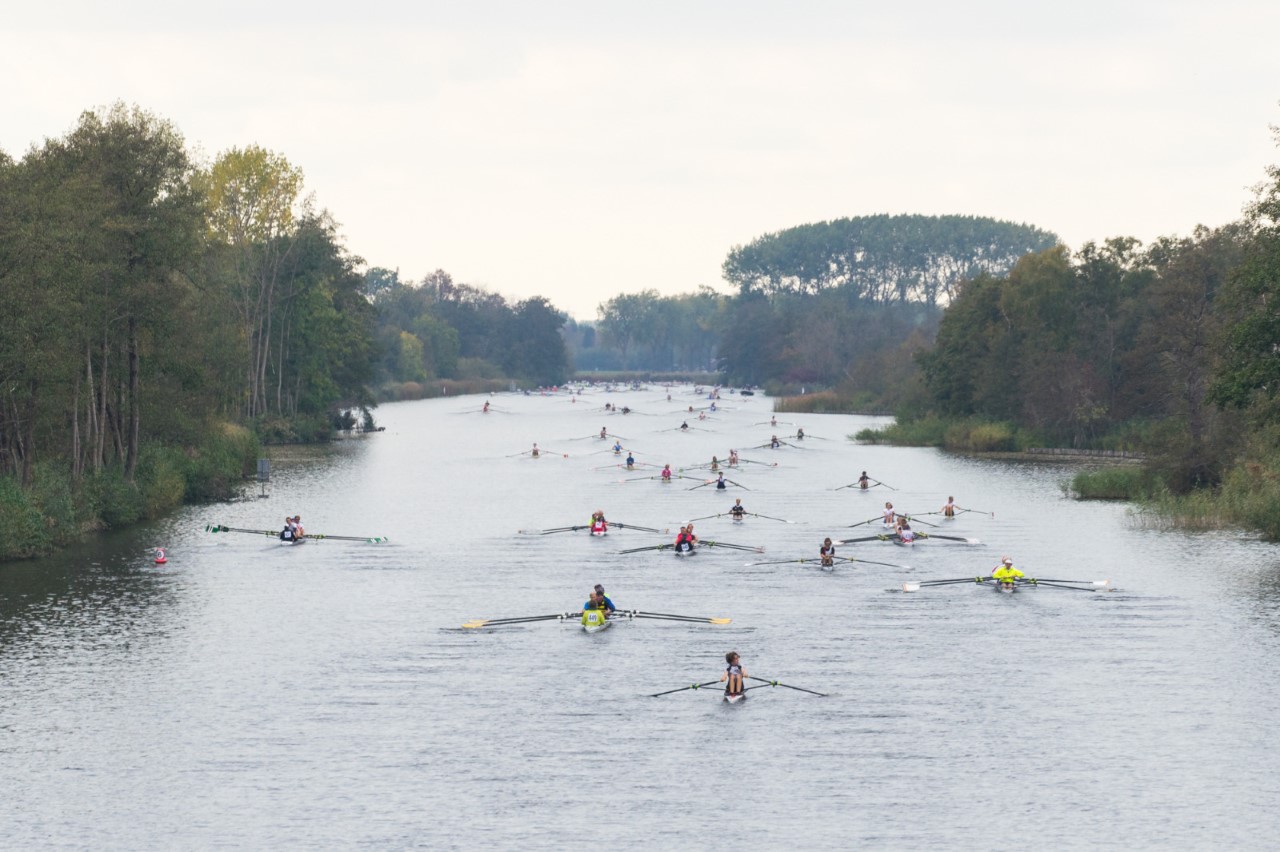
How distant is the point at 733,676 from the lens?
39.7 metres

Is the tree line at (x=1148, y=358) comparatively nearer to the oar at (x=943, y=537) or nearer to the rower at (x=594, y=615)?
the oar at (x=943, y=537)

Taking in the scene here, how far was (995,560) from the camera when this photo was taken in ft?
214

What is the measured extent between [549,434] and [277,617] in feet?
369

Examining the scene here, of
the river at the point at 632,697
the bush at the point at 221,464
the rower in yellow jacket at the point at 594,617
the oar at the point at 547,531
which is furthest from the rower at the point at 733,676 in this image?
the bush at the point at 221,464

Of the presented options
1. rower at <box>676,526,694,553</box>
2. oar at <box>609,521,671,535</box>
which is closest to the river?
oar at <box>609,521,671,535</box>

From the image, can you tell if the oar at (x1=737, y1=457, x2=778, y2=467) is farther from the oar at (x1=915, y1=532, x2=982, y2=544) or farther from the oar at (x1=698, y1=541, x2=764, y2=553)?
the oar at (x1=698, y1=541, x2=764, y2=553)

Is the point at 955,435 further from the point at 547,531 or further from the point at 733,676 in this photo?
A: the point at 733,676

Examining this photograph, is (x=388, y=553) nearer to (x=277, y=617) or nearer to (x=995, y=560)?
(x=277, y=617)

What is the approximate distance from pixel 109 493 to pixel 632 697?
43.4 metres

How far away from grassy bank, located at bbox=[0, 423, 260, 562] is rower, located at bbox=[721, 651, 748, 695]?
36467mm

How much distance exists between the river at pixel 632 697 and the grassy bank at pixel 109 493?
1989 millimetres

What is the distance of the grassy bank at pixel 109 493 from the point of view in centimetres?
6200

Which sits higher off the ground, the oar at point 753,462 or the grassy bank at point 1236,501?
the grassy bank at point 1236,501

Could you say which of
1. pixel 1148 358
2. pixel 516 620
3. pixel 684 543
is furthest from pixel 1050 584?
pixel 1148 358
